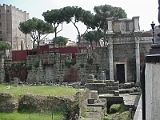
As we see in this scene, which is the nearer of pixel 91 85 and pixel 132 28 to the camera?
pixel 91 85

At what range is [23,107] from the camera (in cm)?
1276

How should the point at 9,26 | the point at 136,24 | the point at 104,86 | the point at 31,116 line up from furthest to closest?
the point at 9,26 → the point at 136,24 → the point at 104,86 → the point at 31,116

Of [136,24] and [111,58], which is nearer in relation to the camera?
[136,24]

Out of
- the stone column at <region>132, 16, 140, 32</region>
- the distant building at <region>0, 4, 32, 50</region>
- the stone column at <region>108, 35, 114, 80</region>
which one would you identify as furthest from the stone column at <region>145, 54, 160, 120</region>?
the distant building at <region>0, 4, 32, 50</region>

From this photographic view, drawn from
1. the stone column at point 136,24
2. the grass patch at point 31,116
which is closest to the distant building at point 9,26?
the stone column at point 136,24

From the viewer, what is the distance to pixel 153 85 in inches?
105

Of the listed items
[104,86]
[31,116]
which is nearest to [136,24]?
[104,86]

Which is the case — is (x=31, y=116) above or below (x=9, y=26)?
below

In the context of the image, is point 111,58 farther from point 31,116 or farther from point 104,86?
point 31,116

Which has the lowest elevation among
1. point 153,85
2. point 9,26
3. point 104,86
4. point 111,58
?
point 104,86

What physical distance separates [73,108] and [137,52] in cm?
1289

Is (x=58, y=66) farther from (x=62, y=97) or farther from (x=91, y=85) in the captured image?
(x=62, y=97)

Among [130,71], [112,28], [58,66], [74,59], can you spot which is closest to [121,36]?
[112,28]

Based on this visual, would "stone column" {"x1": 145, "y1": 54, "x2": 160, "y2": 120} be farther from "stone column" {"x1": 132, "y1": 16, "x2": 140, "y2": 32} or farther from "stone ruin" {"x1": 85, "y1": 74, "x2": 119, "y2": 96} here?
"stone column" {"x1": 132, "y1": 16, "x2": 140, "y2": 32}
